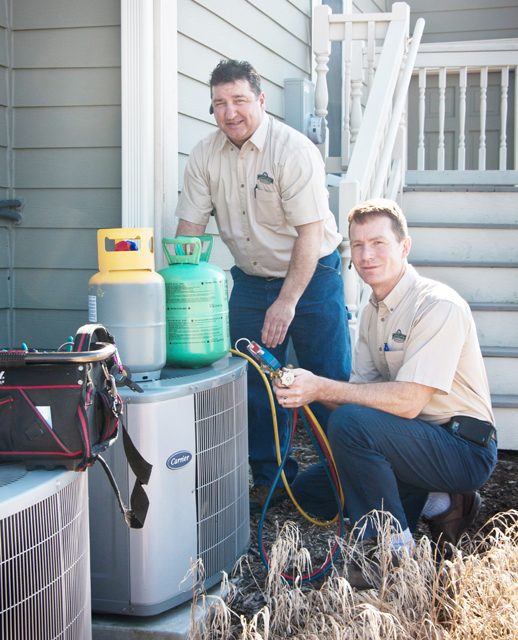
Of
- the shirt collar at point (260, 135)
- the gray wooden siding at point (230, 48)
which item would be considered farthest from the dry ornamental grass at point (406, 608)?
the gray wooden siding at point (230, 48)

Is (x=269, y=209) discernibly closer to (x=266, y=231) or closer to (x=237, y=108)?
(x=266, y=231)

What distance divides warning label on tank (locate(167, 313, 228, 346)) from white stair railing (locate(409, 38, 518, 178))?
392 centimetres

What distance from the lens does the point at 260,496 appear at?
272 centimetres

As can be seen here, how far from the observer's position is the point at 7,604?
1.15 metres

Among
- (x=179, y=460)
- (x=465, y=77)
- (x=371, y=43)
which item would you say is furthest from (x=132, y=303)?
(x=465, y=77)

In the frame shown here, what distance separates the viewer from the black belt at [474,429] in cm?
210

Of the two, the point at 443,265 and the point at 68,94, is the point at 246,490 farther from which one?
the point at 443,265

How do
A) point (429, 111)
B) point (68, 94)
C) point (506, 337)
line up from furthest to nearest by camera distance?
point (429, 111)
point (506, 337)
point (68, 94)

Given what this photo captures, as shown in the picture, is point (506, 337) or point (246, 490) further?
point (506, 337)

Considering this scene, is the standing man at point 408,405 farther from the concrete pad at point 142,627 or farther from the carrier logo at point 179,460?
the concrete pad at point 142,627

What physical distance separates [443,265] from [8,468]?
10.8 feet

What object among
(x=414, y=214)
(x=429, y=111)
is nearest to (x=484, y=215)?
(x=414, y=214)

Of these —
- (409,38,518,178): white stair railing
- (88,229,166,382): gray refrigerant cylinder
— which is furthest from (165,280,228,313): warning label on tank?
(409,38,518,178): white stair railing

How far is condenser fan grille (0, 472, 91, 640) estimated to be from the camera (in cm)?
116
